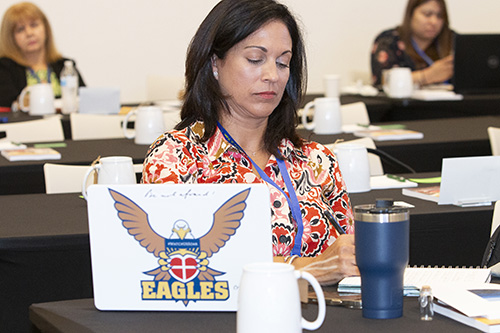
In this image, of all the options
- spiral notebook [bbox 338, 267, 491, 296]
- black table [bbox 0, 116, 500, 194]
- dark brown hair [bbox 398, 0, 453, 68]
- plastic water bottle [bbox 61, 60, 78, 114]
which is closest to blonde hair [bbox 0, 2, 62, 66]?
plastic water bottle [bbox 61, 60, 78, 114]

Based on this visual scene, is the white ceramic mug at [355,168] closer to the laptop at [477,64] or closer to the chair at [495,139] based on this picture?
the chair at [495,139]

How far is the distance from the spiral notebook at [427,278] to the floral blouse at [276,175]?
36cm

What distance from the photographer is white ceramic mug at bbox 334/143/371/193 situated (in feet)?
9.04

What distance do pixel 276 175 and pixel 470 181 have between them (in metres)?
0.73

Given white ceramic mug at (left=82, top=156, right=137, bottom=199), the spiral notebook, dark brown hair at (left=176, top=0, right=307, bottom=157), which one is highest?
dark brown hair at (left=176, top=0, right=307, bottom=157)

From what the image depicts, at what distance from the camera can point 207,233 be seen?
4.62 ft

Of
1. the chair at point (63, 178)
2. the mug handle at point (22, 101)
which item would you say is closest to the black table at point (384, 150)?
→ the chair at point (63, 178)

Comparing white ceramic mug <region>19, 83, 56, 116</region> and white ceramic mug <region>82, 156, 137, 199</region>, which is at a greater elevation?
white ceramic mug <region>19, 83, 56, 116</region>

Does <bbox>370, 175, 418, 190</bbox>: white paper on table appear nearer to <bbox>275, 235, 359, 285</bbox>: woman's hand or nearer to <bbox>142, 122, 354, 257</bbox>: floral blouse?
<bbox>142, 122, 354, 257</bbox>: floral blouse

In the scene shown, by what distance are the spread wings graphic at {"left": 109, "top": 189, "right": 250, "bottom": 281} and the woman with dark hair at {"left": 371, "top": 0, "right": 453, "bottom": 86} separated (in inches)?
191

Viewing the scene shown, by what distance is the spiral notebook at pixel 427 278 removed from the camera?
1559mm

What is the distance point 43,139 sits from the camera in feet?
13.5

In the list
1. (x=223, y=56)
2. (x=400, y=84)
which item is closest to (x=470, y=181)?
(x=223, y=56)

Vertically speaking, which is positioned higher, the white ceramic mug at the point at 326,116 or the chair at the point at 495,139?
the white ceramic mug at the point at 326,116
